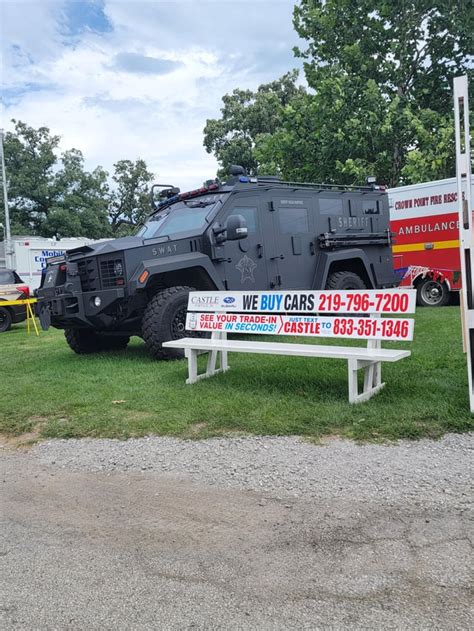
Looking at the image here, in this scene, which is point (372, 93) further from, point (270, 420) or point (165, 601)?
point (165, 601)

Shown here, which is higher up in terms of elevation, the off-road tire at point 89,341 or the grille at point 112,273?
the grille at point 112,273

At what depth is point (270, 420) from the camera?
4.80m

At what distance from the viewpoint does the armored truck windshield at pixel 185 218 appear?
8.36 m

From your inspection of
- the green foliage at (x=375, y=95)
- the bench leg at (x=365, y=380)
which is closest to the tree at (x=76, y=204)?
the green foliage at (x=375, y=95)

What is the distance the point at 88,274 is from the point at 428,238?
9471 mm

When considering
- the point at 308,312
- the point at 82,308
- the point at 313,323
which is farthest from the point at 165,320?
the point at 313,323

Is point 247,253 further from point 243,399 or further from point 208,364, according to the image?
point 243,399

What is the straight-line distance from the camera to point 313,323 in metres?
5.66

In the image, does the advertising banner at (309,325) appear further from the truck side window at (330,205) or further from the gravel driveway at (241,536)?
the truck side window at (330,205)

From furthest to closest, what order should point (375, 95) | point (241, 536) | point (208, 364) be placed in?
point (375, 95)
point (208, 364)
point (241, 536)

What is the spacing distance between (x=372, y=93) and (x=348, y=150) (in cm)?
202

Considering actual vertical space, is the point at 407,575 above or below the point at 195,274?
below

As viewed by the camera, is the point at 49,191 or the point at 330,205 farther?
the point at 49,191

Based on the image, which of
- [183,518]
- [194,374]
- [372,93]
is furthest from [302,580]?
[372,93]
